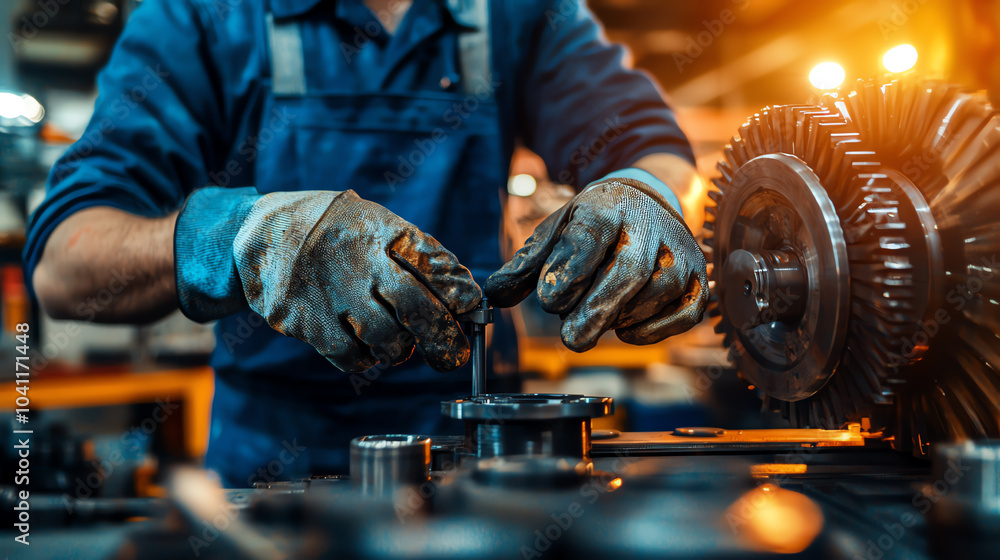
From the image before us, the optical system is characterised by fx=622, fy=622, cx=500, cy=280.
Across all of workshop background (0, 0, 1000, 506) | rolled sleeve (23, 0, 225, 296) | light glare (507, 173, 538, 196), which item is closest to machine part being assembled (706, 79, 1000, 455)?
workshop background (0, 0, 1000, 506)

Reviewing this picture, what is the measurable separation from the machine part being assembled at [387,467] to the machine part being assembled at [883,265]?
48cm

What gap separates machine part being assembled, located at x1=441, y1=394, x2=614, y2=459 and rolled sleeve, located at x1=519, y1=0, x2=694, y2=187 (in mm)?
817

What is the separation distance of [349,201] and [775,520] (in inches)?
24.8

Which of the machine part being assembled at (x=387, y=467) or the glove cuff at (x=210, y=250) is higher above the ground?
→ the glove cuff at (x=210, y=250)

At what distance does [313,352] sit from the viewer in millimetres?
1245

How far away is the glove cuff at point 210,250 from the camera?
868 mm

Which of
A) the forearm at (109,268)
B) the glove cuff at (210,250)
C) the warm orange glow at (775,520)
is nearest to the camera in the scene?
the warm orange glow at (775,520)

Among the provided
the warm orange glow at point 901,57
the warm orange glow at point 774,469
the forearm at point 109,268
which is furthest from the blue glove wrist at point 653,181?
the warm orange glow at point 901,57

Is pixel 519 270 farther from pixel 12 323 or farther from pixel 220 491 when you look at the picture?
pixel 12 323

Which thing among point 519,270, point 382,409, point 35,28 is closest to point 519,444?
point 519,270

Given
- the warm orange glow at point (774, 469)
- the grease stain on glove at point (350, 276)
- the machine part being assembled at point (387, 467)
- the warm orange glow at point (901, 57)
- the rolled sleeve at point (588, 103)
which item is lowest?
the warm orange glow at point (774, 469)

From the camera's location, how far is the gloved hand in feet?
2.73

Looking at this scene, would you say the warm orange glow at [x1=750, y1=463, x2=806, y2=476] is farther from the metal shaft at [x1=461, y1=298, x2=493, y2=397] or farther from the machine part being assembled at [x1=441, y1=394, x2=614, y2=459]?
the metal shaft at [x1=461, y1=298, x2=493, y2=397]

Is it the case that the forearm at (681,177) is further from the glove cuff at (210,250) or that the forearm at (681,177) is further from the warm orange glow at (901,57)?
the warm orange glow at (901,57)
